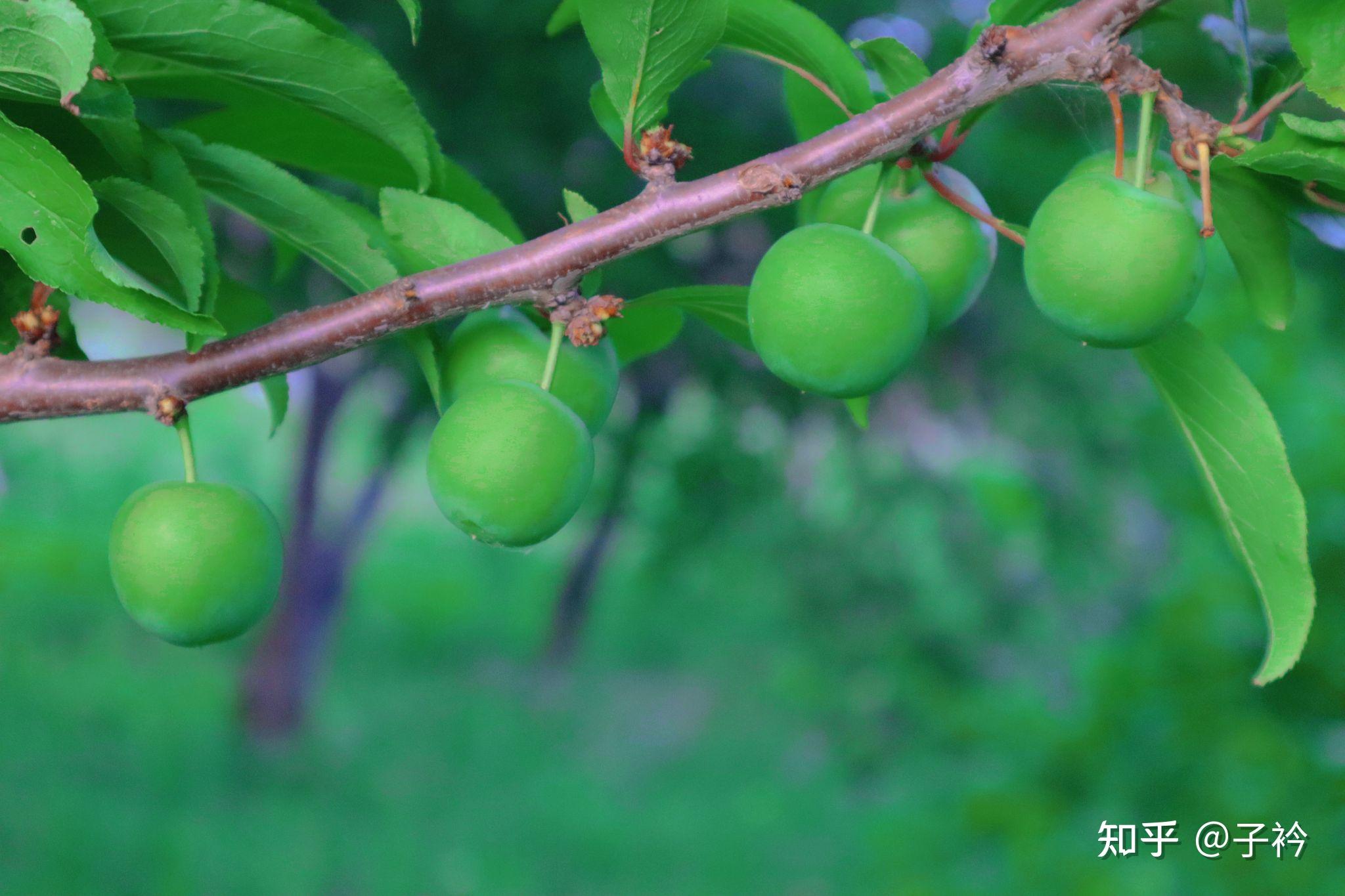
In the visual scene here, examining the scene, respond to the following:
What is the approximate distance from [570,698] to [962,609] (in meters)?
→ 2.60

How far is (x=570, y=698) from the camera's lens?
625 cm

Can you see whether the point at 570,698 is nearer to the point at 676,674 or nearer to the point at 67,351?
the point at 676,674

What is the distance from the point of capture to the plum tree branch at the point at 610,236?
22.2 inches

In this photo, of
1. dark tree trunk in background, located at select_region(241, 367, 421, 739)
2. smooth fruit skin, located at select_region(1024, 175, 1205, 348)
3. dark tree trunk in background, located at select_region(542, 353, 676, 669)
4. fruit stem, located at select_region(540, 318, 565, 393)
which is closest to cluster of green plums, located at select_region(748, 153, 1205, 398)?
smooth fruit skin, located at select_region(1024, 175, 1205, 348)

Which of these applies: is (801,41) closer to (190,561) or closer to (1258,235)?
(1258,235)

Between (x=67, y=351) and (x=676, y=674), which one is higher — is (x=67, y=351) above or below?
below

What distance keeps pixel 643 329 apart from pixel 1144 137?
0.36m

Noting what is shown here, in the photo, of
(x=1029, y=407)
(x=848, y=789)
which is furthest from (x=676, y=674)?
(x=1029, y=407)

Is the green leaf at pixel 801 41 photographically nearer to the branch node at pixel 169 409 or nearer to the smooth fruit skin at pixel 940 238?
the smooth fruit skin at pixel 940 238

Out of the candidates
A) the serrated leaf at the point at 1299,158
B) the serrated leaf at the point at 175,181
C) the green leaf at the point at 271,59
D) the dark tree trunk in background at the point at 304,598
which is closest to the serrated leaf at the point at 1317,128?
the serrated leaf at the point at 1299,158

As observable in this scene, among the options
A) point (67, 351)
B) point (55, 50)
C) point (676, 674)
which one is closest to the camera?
point (55, 50)

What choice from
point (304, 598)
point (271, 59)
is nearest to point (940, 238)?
point (271, 59)

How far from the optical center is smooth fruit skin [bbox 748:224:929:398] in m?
0.58

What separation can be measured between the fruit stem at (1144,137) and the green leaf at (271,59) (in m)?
0.41
